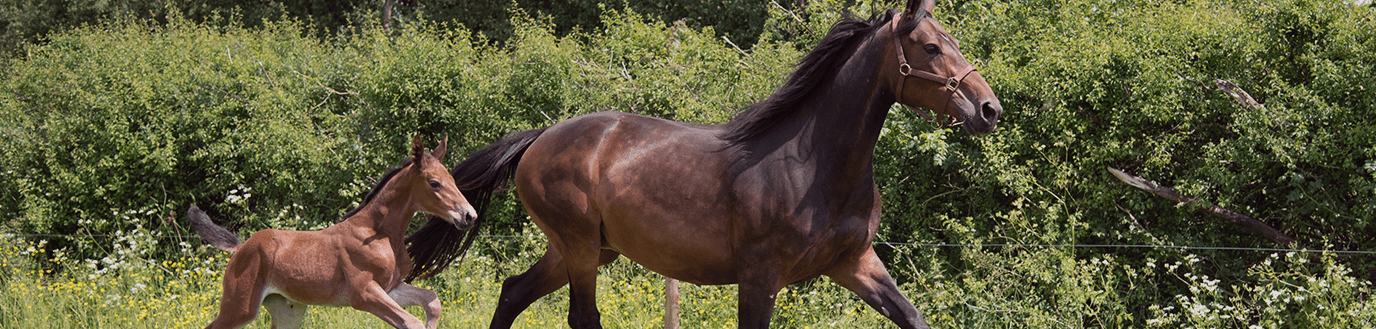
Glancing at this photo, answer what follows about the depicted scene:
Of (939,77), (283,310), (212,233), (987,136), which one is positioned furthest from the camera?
(987,136)

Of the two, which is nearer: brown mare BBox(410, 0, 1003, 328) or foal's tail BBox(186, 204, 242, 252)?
brown mare BBox(410, 0, 1003, 328)

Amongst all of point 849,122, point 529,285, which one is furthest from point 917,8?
point 529,285

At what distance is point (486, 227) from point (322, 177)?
1.48 m

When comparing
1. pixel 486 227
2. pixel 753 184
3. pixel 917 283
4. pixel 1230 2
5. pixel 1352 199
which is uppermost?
pixel 753 184

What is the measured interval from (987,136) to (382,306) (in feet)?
14.4

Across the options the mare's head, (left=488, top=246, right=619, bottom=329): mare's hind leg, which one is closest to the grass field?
(left=488, top=246, right=619, bottom=329): mare's hind leg

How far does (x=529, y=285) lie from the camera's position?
428 cm

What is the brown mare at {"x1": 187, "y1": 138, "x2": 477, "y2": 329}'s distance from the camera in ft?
11.3

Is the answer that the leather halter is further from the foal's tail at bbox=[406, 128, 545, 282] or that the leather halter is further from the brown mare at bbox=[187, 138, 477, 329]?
the foal's tail at bbox=[406, 128, 545, 282]

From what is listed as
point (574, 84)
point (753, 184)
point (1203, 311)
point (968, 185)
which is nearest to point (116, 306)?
point (574, 84)

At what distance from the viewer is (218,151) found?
343 inches

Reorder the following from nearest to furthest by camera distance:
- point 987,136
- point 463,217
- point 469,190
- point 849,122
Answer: point 849,122 → point 463,217 → point 469,190 → point 987,136

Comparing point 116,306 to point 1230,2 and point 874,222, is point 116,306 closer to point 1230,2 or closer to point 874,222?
point 874,222

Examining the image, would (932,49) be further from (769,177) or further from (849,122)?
(769,177)
